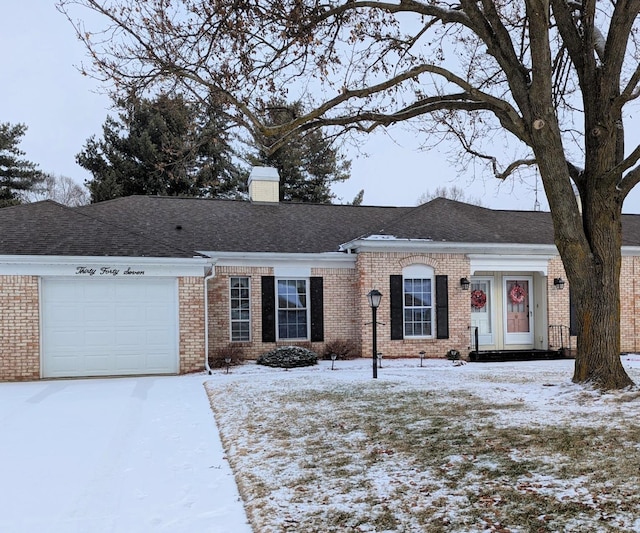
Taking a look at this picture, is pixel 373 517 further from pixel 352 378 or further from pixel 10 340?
pixel 10 340

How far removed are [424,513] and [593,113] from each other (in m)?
7.14

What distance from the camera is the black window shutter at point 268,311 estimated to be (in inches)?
543

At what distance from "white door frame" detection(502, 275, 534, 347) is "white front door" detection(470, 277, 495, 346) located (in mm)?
414

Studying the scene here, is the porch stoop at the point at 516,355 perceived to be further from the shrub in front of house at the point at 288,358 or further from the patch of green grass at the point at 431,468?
the patch of green grass at the point at 431,468

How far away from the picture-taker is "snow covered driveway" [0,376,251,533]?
3.96 metres

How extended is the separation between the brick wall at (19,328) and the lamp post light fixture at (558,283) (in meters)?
13.3

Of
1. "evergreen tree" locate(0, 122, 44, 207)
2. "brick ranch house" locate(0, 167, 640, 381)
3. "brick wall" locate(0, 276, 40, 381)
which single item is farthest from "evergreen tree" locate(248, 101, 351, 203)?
"brick wall" locate(0, 276, 40, 381)

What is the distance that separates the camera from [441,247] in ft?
46.3

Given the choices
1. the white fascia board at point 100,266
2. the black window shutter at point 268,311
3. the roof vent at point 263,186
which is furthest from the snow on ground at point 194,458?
the roof vent at point 263,186

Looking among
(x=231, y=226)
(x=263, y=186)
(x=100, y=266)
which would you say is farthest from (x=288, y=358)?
(x=263, y=186)

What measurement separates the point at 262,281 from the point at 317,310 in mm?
1674

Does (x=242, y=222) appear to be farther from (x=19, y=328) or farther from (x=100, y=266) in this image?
(x=19, y=328)

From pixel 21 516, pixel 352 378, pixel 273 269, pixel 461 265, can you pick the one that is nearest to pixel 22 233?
pixel 273 269

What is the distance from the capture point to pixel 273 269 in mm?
13961
